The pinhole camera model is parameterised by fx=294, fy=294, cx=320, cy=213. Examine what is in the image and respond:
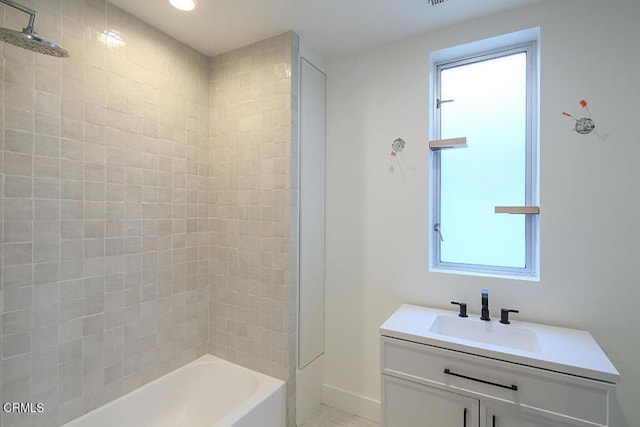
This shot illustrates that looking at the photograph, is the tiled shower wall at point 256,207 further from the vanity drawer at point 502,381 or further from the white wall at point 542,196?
the vanity drawer at point 502,381

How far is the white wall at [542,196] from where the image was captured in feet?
4.98

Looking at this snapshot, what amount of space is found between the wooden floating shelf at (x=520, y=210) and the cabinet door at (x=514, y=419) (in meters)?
1.02

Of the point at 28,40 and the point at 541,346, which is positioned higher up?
the point at 28,40

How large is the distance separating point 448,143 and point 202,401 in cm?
237

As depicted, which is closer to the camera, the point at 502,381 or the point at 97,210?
the point at 502,381

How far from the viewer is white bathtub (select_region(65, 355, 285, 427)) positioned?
165 centimetres

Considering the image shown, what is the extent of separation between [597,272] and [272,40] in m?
2.38

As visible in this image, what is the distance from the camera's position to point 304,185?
6.86 ft

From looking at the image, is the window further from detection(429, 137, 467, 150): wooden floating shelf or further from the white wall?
the white wall

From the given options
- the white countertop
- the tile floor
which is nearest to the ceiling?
the white countertop

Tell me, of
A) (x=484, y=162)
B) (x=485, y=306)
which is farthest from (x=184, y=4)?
(x=485, y=306)

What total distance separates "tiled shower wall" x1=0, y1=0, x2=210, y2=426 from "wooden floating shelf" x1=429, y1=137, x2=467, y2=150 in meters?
1.28

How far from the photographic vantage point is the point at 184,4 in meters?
1.67

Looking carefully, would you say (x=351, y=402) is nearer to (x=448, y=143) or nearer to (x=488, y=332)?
(x=488, y=332)
